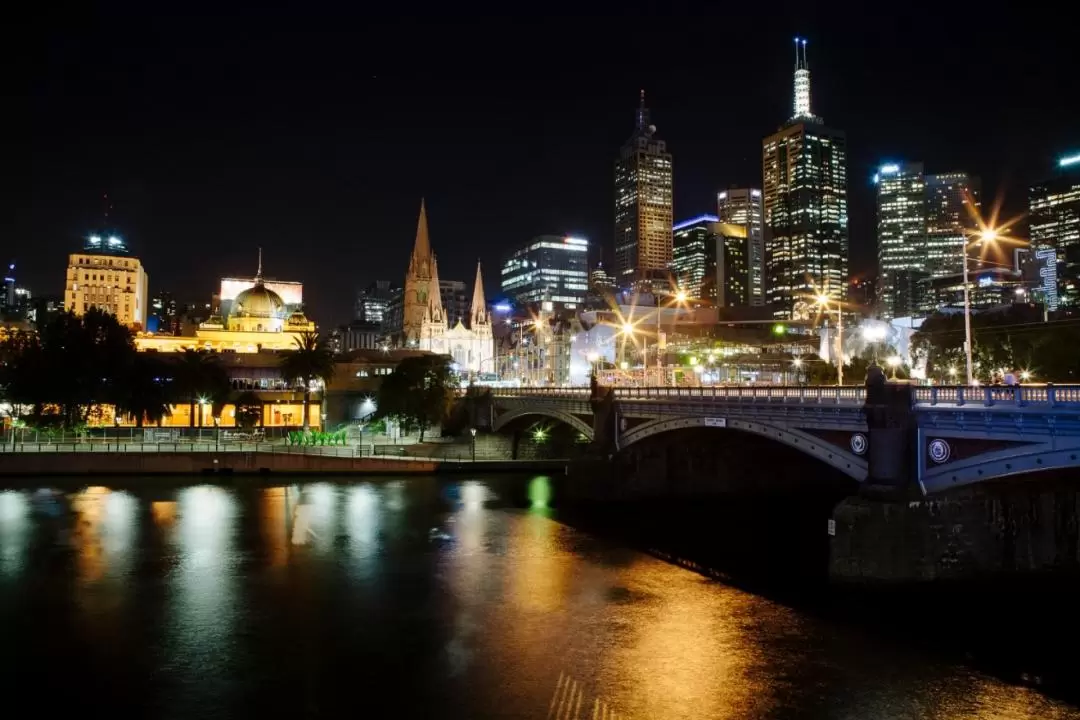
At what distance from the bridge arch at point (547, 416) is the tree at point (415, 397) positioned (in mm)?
8190

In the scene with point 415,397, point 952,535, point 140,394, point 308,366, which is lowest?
point 952,535

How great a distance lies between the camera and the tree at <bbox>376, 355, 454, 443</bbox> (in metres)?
93.9

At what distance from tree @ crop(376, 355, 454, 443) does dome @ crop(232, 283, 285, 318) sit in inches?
2849

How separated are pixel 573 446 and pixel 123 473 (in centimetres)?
4342

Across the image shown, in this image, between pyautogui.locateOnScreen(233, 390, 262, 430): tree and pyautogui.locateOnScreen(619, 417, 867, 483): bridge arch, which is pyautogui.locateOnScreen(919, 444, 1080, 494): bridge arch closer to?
pyautogui.locateOnScreen(619, 417, 867, 483): bridge arch

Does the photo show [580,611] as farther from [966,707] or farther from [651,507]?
[651,507]

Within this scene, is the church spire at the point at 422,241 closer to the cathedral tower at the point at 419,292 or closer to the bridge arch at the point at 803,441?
the cathedral tower at the point at 419,292

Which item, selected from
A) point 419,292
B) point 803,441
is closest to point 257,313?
point 419,292

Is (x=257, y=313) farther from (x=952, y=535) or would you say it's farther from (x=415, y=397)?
(x=952, y=535)

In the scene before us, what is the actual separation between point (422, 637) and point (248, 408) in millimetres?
89195

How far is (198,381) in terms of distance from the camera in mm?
99188

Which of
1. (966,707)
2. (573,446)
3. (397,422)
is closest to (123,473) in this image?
(397,422)

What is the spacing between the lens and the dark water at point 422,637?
74.1 ft

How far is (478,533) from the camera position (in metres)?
47.5
